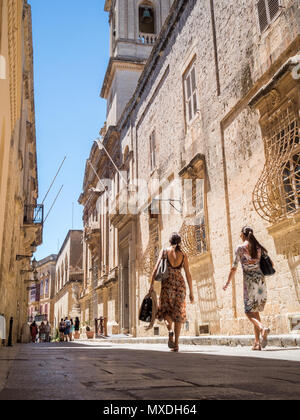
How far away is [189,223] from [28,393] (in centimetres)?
934

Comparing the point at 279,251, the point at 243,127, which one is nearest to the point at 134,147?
the point at 243,127

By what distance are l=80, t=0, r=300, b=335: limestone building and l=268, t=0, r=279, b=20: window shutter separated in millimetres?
20

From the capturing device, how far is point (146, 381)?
81.9 inches

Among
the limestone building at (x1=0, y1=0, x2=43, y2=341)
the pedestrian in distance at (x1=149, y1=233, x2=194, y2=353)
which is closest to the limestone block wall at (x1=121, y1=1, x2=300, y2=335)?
the pedestrian in distance at (x1=149, y1=233, x2=194, y2=353)

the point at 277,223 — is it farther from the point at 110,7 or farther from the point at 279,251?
the point at 110,7

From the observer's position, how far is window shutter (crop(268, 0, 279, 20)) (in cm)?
772

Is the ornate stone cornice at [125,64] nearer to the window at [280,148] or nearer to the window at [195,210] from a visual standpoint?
the window at [195,210]

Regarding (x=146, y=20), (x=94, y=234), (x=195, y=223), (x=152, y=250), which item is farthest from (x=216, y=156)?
(x=146, y=20)

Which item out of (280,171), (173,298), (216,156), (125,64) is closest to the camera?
(173,298)

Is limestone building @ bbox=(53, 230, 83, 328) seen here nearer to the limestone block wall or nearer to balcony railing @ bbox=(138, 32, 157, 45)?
balcony railing @ bbox=(138, 32, 157, 45)

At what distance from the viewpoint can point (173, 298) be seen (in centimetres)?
601

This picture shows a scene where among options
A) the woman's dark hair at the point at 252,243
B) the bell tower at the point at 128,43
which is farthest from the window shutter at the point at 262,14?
the bell tower at the point at 128,43

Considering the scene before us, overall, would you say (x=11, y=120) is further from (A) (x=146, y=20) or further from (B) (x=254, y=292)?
(A) (x=146, y=20)

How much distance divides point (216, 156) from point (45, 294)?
53780 mm
